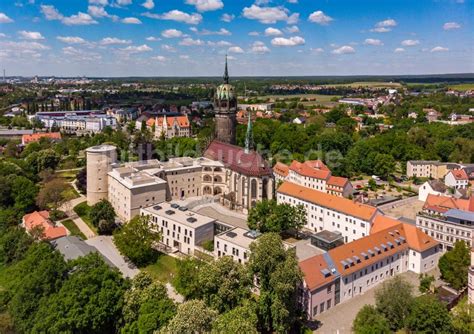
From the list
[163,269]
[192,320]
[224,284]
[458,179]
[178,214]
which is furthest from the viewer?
[458,179]

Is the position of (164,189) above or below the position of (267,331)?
above

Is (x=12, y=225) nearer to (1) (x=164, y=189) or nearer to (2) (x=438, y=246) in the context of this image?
(1) (x=164, y=189)

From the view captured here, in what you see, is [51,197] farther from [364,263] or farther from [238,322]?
[364,263]

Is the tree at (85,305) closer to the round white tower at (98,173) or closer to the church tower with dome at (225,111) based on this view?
the round white tower at (98,173)

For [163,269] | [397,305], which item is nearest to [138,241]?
[163,269]

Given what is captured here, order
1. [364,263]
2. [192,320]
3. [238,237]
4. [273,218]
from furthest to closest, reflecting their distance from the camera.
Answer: [273,218]
[238,237]
[364,263]
[192,320]

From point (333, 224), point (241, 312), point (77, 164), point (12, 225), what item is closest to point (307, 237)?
point (333, 224)
